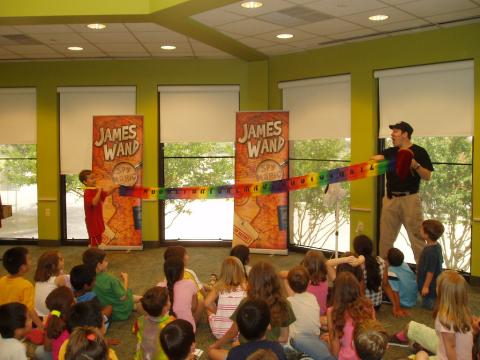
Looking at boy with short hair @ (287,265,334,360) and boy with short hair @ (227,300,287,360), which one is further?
boy with short hair @ (287,265,334,360)

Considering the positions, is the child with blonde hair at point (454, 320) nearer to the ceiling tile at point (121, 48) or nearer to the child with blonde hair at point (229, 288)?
the child with blonde hair at point (229, 288)

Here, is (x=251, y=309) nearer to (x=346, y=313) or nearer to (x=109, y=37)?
(x=346, y=313)

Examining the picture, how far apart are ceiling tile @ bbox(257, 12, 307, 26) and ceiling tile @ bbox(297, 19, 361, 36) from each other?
0.72ft

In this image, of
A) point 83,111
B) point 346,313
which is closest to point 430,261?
point 346,313

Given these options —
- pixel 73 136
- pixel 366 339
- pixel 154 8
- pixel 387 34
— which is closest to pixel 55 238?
pixel 73 136

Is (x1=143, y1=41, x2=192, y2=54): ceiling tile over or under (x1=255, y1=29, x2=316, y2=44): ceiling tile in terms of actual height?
over

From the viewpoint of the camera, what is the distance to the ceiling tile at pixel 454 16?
6152 millimetres

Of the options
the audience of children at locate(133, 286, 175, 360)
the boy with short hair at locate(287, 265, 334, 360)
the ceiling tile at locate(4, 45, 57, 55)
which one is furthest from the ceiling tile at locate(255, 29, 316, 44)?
the audience of children at locate(133, 286, 175, 360)

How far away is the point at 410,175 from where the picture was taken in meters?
6.69

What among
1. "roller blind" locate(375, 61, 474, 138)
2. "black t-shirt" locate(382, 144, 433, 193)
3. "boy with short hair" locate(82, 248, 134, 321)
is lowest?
"boy with short hair" locate(82, 248, 134, 321)

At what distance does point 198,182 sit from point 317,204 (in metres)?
2.10

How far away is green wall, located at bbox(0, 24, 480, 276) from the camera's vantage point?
791 centimetres

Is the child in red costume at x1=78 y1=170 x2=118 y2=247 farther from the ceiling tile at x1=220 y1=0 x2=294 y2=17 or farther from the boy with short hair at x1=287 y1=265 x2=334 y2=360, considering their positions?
the boy with short hair at x1=287 y1=265 x2=334 y2=360

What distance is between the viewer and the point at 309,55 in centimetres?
854
